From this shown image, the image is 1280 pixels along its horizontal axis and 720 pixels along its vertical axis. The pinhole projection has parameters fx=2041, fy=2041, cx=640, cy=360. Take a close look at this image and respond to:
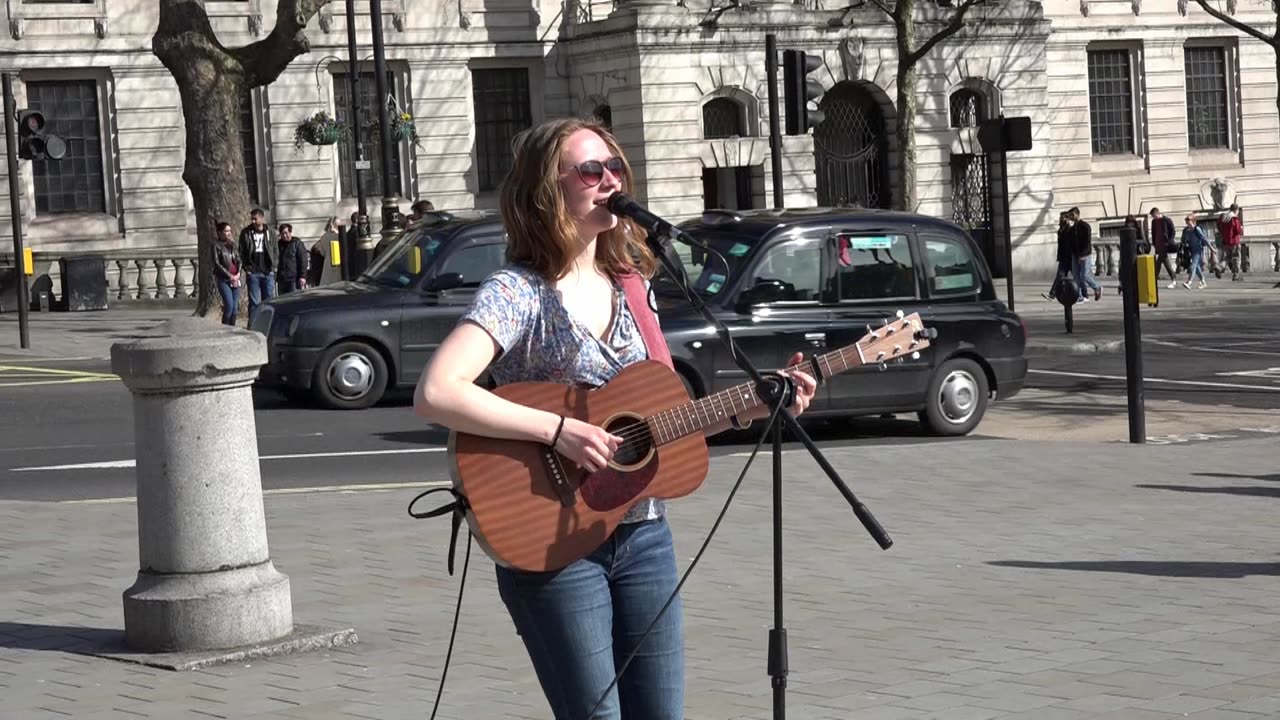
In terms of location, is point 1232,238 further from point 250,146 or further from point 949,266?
point 949,266

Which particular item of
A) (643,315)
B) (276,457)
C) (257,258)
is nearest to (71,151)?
(257,258)

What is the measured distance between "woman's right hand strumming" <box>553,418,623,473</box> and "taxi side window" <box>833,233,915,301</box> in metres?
11.1

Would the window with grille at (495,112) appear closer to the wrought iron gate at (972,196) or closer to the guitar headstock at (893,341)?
the wrought iron gate at (972,196)

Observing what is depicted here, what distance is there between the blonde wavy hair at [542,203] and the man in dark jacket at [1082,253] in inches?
1229

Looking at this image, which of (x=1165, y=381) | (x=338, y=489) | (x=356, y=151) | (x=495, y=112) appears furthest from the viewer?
(x=495, y=112)

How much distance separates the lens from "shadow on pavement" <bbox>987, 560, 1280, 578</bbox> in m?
9.28

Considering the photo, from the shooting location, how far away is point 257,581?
25.8 feet

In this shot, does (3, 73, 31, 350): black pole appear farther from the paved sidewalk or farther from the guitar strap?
the guitar strap

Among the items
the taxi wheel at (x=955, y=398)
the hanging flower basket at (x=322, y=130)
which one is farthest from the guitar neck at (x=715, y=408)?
the hanging flower basket at (x=322, y=130)

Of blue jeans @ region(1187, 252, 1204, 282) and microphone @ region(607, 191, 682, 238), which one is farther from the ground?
microphone @ region(607, 191, 682, 238)

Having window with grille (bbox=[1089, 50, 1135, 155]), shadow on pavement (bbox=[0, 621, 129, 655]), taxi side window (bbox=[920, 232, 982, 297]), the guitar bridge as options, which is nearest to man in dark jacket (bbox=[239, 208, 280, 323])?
taxi side window (bbox=[920, 232, 982, 297])

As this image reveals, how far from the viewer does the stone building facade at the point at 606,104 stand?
126 feet

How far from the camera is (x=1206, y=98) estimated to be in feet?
168

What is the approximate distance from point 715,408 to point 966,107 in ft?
137
